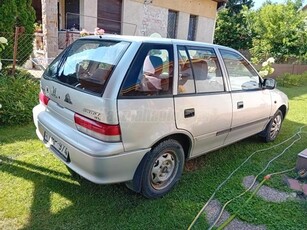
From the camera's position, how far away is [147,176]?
8.68ft

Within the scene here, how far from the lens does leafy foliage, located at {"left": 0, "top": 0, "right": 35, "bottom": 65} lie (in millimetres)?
5723

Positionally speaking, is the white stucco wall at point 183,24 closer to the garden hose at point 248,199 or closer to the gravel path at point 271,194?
the garden hose at point 248,199

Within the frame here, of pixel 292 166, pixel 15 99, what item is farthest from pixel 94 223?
pixel 15 99

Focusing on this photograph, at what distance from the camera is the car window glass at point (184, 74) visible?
2773 mm

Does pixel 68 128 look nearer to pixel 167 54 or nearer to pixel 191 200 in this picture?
pixel 167 54

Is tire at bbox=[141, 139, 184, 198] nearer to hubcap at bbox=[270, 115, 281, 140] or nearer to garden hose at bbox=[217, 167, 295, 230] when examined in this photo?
garden hose at bbox=[217, 167, 295, 230]

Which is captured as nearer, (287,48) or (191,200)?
(191,200)

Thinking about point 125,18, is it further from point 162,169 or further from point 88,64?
point 162,169

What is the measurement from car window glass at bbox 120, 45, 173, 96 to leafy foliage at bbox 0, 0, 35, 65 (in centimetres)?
464

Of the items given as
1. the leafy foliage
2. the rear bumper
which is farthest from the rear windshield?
the leafy foliage

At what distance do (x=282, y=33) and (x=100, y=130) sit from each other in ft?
51.7

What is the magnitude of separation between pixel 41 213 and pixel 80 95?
3.91 ft

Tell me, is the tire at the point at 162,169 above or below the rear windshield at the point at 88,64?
below

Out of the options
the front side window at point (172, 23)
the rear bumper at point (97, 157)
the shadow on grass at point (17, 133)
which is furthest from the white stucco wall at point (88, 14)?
the rear bumper at point (97, 157)
